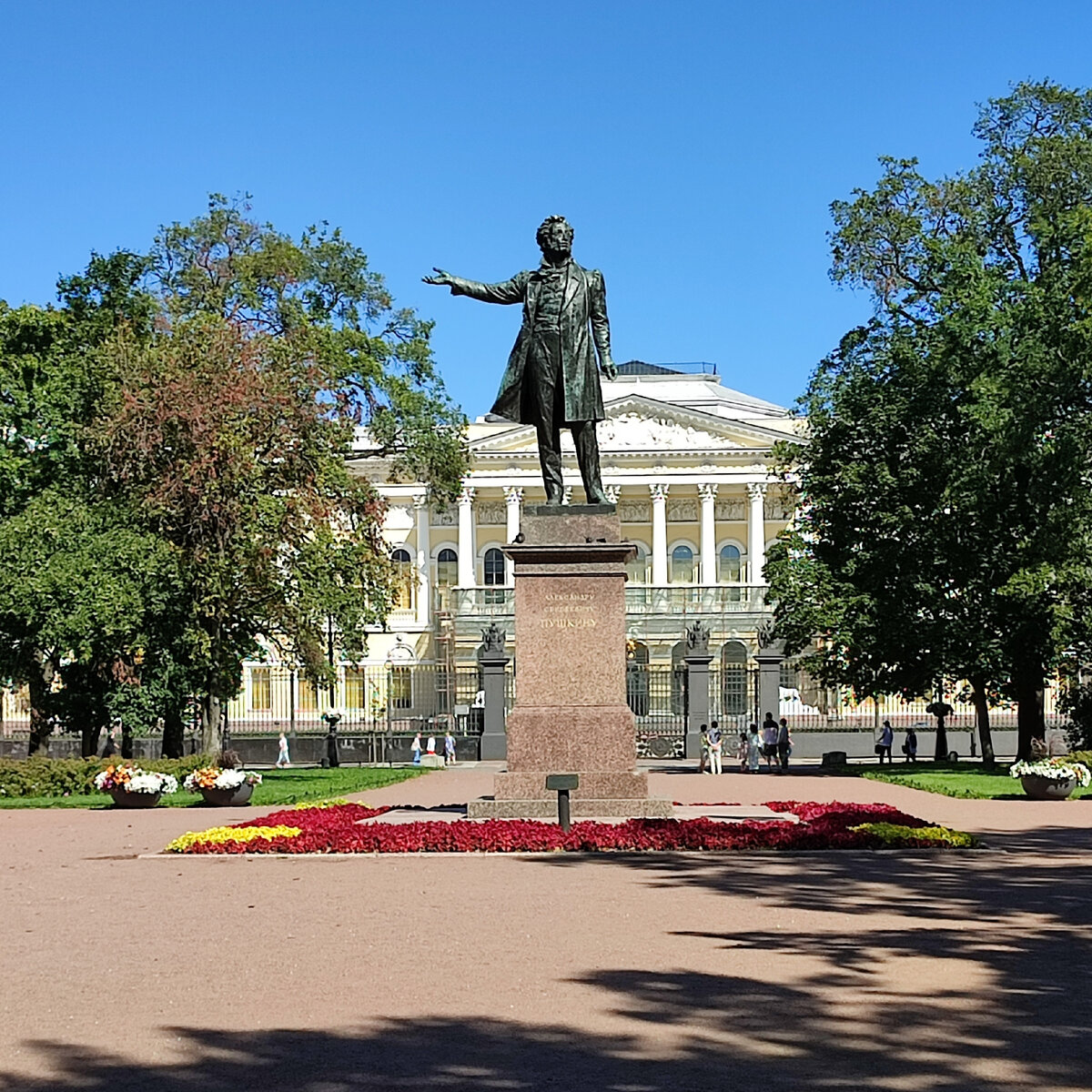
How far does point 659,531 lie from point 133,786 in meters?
61.8

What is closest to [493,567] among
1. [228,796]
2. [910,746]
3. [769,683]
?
[769,683]

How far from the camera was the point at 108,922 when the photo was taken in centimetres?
1070

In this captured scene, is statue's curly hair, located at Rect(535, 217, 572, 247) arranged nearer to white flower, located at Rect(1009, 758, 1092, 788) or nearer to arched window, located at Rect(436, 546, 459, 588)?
white flower, located at Rect(1009, 758, 1092, 788)

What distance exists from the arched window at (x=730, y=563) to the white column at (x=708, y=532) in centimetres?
126

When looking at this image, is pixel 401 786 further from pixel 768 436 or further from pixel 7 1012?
pixel 768 436

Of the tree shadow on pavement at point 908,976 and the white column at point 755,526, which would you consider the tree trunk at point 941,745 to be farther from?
the white column at point 755,526

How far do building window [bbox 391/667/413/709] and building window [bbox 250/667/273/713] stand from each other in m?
5.40

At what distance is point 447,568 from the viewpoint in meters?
88.0

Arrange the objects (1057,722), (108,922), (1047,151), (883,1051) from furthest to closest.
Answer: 1. (1057,722)
2. (1047,151)
3. (108,922)
4. (883,1051)

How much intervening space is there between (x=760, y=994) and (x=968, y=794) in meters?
19.0

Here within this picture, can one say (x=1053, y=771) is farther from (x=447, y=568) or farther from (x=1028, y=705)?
(x=447, y=568)

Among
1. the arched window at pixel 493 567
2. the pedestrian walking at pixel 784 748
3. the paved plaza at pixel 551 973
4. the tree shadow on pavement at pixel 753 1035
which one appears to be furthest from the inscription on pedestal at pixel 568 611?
the arched window at pixel 493 567

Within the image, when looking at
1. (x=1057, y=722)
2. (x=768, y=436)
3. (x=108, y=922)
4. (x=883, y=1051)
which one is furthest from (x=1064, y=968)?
(x=768, y=436)

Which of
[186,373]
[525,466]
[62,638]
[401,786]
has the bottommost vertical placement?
[401,786]
